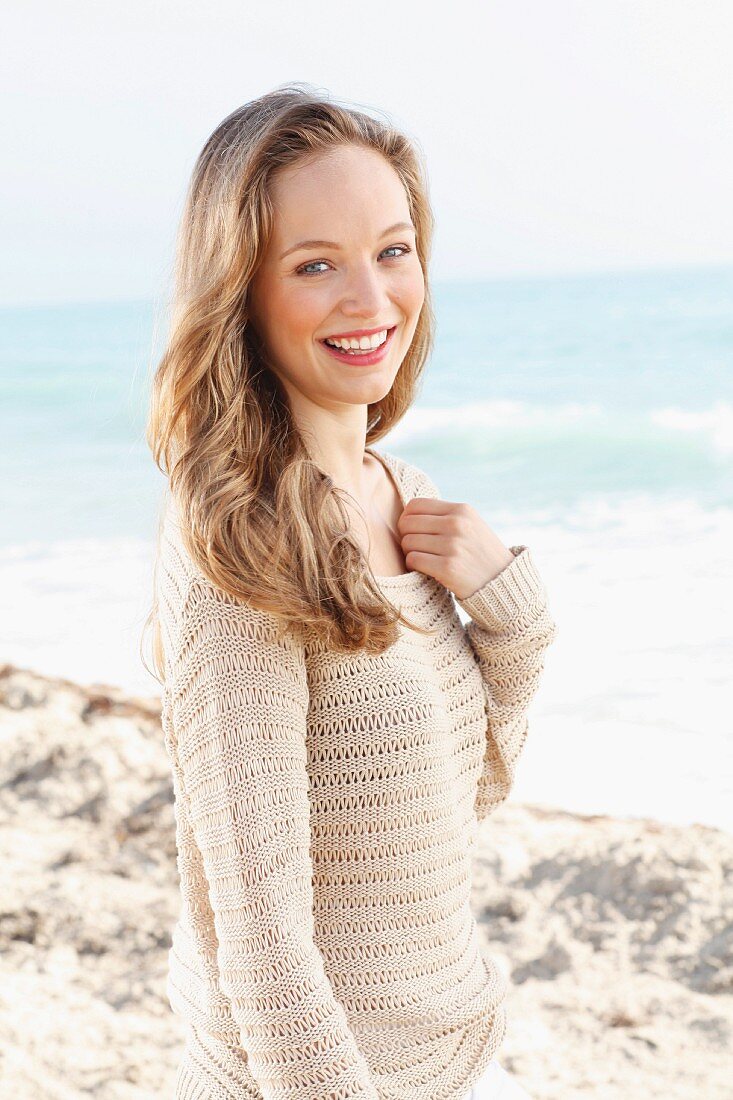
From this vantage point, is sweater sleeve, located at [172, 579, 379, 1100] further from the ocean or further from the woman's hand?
the woman's hand

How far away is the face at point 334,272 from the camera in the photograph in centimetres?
138

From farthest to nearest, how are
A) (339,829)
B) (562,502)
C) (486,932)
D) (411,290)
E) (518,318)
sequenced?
(518,318), (562,502), (486,932), (411,290), (339,829)

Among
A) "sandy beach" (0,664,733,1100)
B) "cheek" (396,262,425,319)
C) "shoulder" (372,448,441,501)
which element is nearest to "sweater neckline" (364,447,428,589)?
"shoulder" (372,448,441,501)

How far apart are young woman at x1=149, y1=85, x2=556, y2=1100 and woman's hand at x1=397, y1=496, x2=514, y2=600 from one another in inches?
2.3

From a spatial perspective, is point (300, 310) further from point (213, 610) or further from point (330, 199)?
point (213, 610)

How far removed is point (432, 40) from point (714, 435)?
12660 millimetres

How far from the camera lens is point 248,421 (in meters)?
1.41

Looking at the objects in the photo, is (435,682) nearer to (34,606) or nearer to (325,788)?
(325,788)

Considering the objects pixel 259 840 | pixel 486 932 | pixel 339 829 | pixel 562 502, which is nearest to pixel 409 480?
pixel 339 829

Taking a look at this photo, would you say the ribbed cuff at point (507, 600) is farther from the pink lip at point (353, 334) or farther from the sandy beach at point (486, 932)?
the sandy beach at point (486, 932)

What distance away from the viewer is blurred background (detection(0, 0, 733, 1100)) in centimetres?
643

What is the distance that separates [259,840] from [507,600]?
62 centimetres

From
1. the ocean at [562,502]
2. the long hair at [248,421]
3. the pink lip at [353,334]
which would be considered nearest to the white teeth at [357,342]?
the pink lip at [353,334]

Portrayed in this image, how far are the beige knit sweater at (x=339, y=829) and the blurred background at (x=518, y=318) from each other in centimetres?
139
